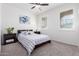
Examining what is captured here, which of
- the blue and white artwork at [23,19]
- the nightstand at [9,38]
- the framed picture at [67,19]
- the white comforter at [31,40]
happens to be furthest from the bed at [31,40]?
the framed picture at [67,19]

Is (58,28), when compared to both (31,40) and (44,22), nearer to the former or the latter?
(44,22)

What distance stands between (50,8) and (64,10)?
0.61m

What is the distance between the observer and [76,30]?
7.91 ft

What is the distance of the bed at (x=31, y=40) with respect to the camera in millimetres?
2136

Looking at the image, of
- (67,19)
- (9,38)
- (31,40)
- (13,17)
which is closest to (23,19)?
(13,17)

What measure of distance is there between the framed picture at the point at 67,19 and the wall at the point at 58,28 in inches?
5.5

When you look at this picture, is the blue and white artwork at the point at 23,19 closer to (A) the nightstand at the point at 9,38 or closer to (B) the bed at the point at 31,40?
(B) the bed at the point at 31,40

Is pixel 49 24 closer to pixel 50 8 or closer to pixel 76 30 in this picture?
pixel 50 8

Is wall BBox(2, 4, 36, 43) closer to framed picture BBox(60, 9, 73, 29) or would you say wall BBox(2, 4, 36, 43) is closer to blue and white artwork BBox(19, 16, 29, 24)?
blue and white artwork BBox(19, 16, 29, 24)

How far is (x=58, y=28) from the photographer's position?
2506 millimetres

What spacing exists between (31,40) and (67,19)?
162 cm

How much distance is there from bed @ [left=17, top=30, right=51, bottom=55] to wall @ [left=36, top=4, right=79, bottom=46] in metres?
0.31

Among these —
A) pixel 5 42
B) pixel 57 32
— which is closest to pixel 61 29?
pixel 57 32

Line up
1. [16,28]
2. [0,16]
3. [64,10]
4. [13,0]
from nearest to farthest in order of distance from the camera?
[13,0]
[64,10]
[0,16]
[16,28]
